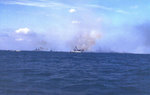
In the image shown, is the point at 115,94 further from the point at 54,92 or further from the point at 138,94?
the point at 54,92

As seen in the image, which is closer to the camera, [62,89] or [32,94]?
[32,94]

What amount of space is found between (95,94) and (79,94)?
4.91ft

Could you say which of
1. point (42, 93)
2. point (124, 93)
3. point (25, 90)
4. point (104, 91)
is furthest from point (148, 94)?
point (25, 90)

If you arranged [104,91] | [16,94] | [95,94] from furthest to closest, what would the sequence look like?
[104,91] < [95,94] < [16,94]

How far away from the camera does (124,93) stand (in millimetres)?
19781

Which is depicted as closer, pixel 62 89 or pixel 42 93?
pixel 42 93

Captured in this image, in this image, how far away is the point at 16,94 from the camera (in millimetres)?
17812

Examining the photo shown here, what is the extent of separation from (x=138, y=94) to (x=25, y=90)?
34.4 feet

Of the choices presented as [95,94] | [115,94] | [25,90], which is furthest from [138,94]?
[25,90]

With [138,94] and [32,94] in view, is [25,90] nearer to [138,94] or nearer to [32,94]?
[32,94]

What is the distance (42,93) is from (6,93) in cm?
304

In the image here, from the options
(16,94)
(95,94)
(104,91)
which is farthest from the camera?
(104,91)

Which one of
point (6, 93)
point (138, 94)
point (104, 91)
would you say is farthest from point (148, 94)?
point (6, 93)

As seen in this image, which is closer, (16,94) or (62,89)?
(16,94)
